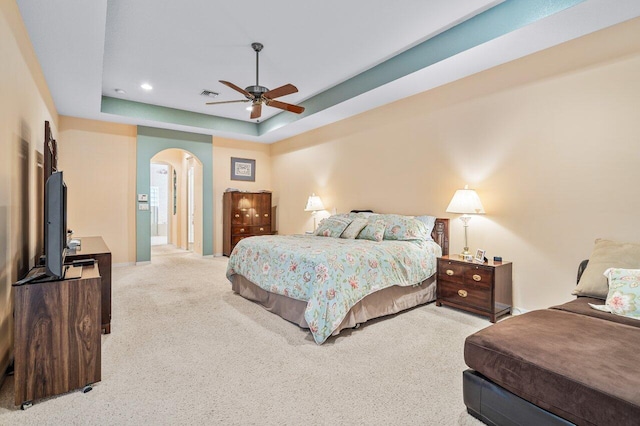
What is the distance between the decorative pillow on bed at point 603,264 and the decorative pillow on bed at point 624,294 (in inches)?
6.2

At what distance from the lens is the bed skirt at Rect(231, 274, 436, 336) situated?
2930mm

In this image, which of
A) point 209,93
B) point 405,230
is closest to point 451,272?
point 405,230

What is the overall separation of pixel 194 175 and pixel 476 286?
6340mm

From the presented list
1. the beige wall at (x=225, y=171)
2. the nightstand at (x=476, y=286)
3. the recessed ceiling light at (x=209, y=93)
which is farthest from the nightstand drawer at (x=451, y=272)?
the beige wall at (x=225, y=171)

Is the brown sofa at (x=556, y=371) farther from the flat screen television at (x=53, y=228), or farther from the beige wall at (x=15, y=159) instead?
the beige wall at (x=15, y=159)

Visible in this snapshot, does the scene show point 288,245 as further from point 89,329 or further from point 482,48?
point 482,48

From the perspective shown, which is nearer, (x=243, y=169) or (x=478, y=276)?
(x=478, y=276)

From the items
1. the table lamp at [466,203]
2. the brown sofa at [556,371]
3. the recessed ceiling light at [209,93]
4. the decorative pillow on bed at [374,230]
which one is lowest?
the brown sofa at [556,371]

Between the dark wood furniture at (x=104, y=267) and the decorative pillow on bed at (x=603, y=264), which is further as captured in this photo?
the dark wood furniture at (x=104, y=267)

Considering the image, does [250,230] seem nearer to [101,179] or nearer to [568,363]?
[101,179]

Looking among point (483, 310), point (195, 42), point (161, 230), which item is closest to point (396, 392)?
point (483, 310)

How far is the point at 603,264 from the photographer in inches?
92.4

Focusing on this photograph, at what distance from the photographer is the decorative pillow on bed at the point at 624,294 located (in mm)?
1922

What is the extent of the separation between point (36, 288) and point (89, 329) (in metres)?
0.38
